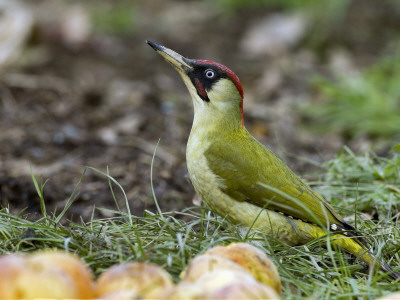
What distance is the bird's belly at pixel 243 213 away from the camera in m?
3.28

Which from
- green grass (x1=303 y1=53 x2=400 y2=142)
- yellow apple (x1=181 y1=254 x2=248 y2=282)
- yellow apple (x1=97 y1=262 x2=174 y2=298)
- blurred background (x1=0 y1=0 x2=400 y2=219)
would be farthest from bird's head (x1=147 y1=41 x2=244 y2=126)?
green grass (x1=303 y1=53 x2=400 y2=142)

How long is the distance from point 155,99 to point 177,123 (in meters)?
0.78

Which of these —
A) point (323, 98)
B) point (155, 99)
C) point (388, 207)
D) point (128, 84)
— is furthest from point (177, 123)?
point (388, 207)

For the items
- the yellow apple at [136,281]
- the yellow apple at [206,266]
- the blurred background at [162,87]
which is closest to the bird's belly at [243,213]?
the blurred background at [162,87]

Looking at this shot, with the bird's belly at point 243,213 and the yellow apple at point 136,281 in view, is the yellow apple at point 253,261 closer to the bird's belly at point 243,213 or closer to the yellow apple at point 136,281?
the yellow apple at point 136,281

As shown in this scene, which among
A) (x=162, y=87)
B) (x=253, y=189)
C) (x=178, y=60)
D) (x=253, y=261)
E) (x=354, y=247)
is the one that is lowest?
(x=162, y=87)

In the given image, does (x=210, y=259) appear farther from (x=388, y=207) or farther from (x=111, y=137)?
(x=111, y=137)

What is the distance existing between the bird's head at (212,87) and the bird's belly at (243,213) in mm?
357

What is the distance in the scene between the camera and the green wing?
3.27 meters

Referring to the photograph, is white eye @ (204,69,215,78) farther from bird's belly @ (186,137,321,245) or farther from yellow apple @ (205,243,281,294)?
yellow apple @ (205,243,281,294)

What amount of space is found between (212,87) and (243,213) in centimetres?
78

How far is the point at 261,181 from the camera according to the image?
3318 mm

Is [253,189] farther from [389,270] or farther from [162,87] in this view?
[162,87]

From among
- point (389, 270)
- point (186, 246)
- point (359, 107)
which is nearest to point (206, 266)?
point (186, 246)
